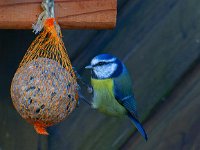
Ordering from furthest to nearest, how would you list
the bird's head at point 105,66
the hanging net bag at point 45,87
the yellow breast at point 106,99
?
1. the yellow breast at point 106,99
2. the bird's head at point 105,66
3. the hanging net bag at point 45,87

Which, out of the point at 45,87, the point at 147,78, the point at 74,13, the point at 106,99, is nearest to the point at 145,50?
the point at 147,78

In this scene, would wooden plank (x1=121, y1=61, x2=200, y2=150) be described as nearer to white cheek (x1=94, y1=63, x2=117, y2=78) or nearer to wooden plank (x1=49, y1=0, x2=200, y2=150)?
wooden plank (x1=49, y1=0, x2=200, y2=150)

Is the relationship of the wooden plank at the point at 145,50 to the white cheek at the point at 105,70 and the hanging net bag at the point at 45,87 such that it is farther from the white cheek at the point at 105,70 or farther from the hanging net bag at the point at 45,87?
the hanging net bag at the point at 45,87

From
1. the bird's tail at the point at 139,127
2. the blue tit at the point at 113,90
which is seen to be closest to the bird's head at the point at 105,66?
the blue tit at the point at 113,90

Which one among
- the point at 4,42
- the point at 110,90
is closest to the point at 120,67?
the point at 110,90

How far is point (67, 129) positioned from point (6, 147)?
0.24 metres

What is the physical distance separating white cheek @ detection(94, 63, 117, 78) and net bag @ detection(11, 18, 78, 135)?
0.37 metres

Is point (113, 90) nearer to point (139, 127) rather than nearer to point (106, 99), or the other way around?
point (106, 99)

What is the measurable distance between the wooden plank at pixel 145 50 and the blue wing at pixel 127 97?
0.20 feet

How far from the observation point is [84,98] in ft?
6.60

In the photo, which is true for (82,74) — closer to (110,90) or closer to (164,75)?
(110,90)

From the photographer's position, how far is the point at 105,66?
2.05 metres

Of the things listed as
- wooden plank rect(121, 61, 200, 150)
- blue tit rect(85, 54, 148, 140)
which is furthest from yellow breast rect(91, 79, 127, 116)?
wooden plank rect(121, 61, 200, 150)

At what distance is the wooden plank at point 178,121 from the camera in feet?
7.14
